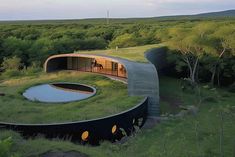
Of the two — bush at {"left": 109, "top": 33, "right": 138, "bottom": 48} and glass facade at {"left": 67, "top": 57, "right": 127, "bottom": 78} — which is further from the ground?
bush at {"left": 109, "top": 33, "right": 138, "bottom": 48}

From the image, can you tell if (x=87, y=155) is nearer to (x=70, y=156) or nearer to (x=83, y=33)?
(x=70, y=156)

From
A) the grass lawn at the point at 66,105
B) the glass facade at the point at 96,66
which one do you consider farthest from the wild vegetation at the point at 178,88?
the glass facade at the point at 96,66

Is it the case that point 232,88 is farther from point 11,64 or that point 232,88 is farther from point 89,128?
point 11,64

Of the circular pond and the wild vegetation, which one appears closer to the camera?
the wild vegetation

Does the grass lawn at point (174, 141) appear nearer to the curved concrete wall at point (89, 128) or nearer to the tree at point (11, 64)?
the curved concrete wall at point (89, 128)

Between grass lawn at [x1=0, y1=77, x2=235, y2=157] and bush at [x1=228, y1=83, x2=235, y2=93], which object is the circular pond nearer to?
grass lawn at [x1=0, y1=77, x2=235, y2=157]

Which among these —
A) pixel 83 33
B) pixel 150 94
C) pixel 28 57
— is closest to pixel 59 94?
pixel 150 94

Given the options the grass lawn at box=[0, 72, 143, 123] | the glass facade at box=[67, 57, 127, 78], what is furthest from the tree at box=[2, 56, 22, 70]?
the grass lawn at box=[0, 72, 143, 123]
